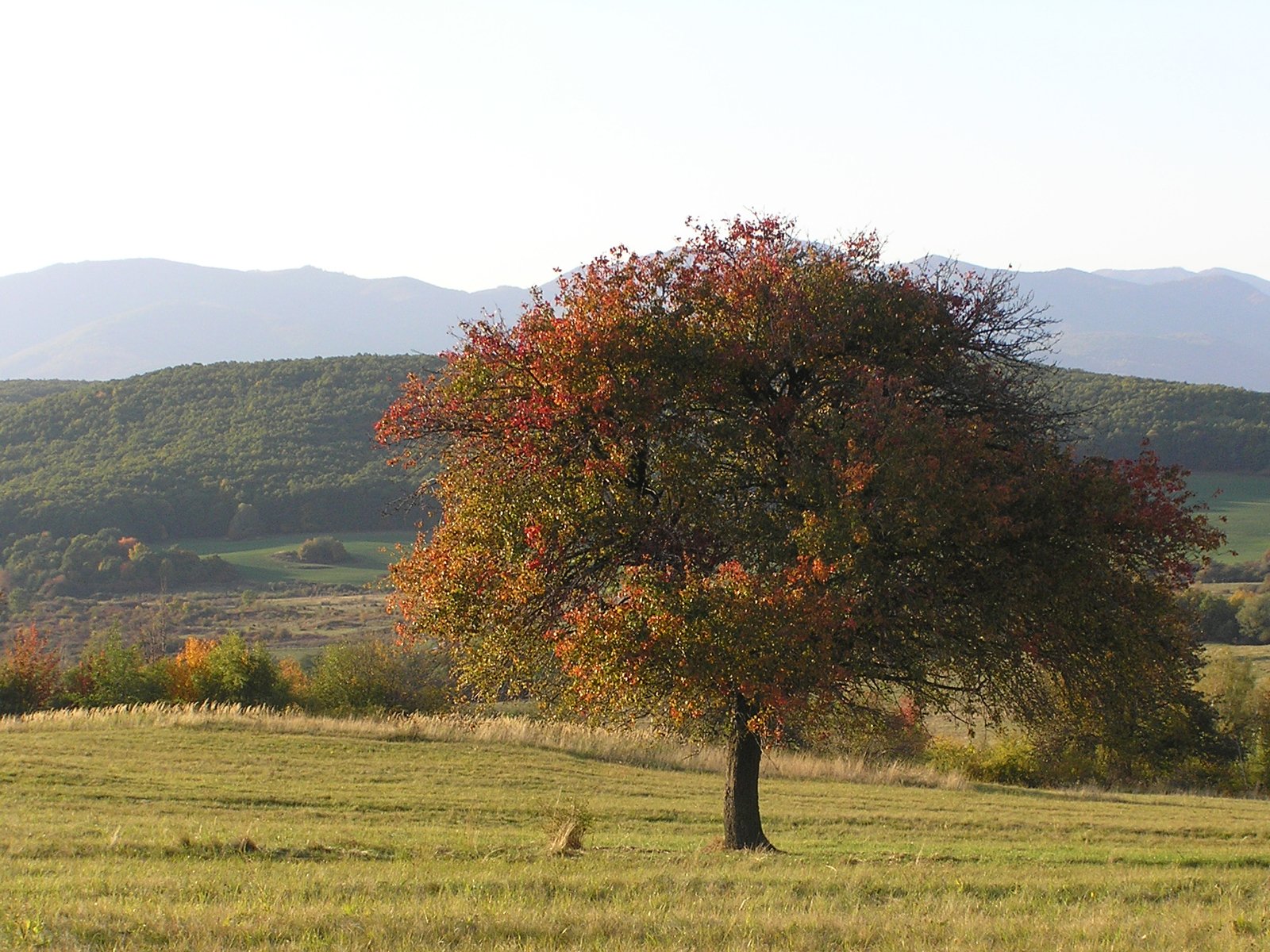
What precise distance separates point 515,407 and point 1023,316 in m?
6.69

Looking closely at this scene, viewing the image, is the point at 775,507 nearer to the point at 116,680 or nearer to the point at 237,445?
the point at 116,680

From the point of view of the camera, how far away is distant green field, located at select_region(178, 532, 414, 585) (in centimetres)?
10019

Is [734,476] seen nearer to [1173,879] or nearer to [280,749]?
[1173,879]

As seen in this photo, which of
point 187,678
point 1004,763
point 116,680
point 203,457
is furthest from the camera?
point 203,457

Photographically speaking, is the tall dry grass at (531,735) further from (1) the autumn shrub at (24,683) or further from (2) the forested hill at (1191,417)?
(2) the forested hill at (1191,417)

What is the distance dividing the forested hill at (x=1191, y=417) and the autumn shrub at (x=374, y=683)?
4663 cm

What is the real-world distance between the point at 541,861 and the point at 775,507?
476 cm

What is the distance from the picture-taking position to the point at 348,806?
66.2ft

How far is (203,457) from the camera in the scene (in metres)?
110

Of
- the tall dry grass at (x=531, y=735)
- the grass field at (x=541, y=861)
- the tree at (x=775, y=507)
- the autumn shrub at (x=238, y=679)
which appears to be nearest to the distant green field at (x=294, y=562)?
the autumn shrub at (x=238, y=679)

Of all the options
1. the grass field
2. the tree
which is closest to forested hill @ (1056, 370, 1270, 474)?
the grass field

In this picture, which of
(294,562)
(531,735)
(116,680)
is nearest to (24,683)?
A: (116,680)

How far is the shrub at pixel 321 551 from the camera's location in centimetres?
10456

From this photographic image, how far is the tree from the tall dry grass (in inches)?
671
